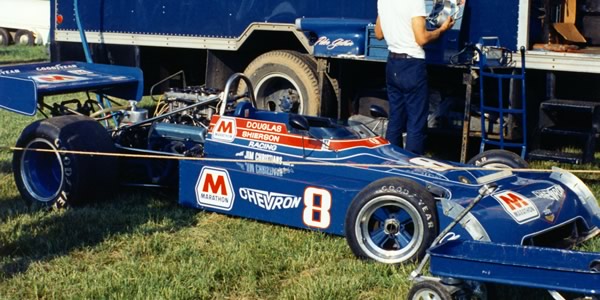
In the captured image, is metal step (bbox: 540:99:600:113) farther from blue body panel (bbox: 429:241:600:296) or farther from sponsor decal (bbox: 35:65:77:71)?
sponsor decal (bbox: 35:65:77:71)

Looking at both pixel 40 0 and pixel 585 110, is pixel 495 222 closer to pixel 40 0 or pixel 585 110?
pixel 585 110

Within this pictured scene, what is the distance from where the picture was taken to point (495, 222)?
558 centimetres

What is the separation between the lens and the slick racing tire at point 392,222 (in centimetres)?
555

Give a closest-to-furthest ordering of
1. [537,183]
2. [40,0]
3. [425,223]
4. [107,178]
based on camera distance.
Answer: [425,223]
[537,183]
[107,178]
[40,0]

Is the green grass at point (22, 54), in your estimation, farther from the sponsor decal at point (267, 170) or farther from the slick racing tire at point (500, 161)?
the slick racing tire at point (500, 161)

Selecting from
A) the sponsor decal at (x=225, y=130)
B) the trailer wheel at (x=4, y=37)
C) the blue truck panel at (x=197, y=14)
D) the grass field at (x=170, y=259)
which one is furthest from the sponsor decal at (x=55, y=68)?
the trailer wheel at (x=4, y=37)

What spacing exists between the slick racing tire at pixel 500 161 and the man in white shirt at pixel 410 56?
72 centimetres

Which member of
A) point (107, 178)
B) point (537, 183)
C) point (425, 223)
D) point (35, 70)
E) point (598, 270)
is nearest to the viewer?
point (598, 270)

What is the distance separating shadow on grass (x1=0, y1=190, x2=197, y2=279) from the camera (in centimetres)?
607

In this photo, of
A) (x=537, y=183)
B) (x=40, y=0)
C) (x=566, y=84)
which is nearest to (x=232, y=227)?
(x=537, y=183)

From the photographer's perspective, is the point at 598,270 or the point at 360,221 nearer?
the point at 598,270

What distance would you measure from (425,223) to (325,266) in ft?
2.19

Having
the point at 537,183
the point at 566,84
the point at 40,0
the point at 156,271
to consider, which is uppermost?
the point at 40,0

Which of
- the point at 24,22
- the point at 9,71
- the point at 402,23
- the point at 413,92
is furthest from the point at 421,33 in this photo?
the point at 24,22
